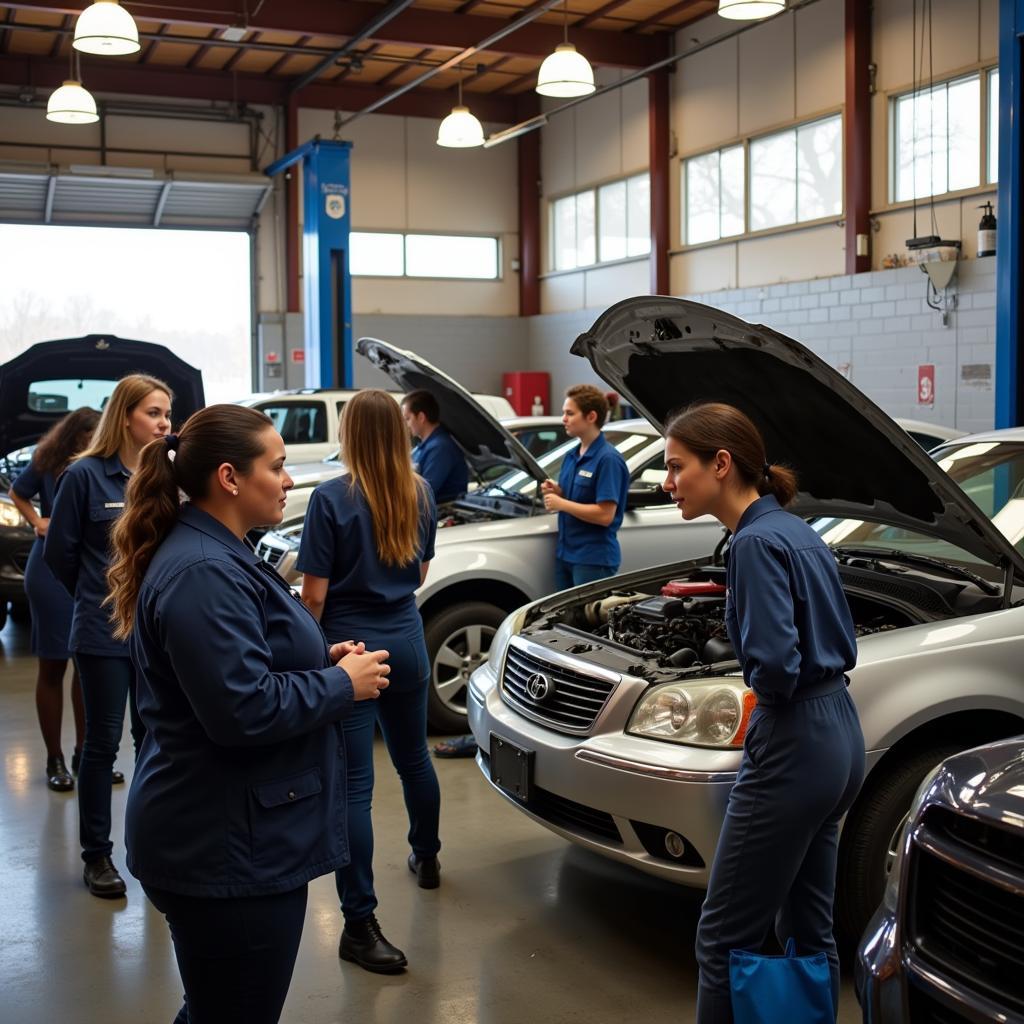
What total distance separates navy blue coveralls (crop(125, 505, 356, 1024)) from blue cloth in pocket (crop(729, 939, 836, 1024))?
3.09 feet

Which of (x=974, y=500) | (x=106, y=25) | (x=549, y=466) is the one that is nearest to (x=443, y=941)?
(x=974, y=500)

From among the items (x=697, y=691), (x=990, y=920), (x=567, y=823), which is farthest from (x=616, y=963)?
(x=990, y=920)

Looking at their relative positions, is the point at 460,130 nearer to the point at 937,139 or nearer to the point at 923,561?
the point at 937,139

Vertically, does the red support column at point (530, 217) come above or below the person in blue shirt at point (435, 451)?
above

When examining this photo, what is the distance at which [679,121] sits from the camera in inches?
661

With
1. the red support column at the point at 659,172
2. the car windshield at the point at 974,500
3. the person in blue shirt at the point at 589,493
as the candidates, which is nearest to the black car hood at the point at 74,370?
the person in blue shirt at the point at 589,493

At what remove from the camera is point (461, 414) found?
6.37m

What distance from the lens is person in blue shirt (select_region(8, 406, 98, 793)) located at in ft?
17.0

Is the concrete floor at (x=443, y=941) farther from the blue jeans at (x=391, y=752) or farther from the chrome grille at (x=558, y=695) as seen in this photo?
the chrome grille at (x=558, y=695)

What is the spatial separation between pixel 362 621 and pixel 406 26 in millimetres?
13090

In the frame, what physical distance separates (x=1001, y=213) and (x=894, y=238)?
4.59 meters

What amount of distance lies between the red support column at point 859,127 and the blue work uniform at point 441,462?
830cm

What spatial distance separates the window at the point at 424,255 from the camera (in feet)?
64.8

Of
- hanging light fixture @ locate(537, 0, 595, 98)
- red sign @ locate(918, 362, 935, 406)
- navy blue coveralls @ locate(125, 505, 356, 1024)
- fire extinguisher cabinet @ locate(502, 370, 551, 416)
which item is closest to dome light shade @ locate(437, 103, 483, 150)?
hanging light fixture @ locate(537, 0, 595, 98)
